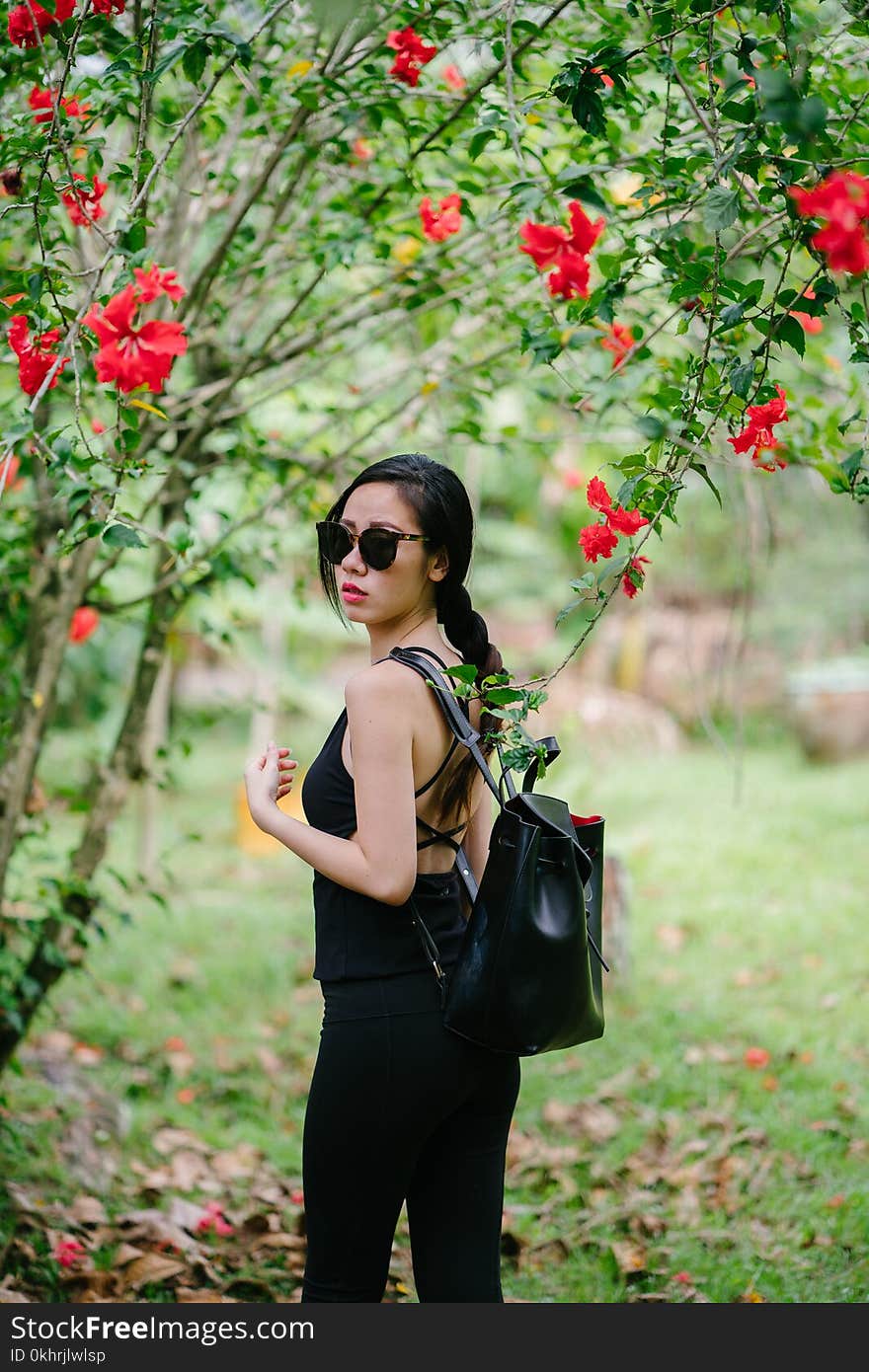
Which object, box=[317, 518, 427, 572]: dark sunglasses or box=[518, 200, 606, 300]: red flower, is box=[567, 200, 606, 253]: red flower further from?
box=[317, 518, 427, 572]: dark sunglasses

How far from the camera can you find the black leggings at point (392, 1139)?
1876 mm

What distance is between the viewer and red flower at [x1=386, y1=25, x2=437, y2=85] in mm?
2371

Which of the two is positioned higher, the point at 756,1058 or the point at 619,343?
the point at 619,343

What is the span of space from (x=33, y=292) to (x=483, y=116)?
30.7 inches

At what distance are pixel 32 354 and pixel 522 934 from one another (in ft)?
3.88

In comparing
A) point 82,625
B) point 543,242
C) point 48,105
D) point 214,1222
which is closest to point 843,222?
point 543,242

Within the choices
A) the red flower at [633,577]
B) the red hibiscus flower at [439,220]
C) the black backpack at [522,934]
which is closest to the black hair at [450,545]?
the black backpack at [522,934]

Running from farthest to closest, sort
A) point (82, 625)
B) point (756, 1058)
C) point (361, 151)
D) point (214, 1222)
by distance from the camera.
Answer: point (756, 1058) → point (82, 625) → point (214, 1222) → point (361, 151)

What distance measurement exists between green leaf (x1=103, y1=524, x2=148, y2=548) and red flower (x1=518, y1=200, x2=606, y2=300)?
2.55 ft

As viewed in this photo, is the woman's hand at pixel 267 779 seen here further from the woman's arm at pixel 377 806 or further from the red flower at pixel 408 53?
the red flower at pixel 408 53

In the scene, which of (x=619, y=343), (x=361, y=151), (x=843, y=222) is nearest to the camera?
(x=843, y=222)

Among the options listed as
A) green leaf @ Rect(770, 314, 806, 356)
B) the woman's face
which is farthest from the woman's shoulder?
green leaf @ Rect(770, 314, 806, 356)

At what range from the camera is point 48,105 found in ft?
7.32

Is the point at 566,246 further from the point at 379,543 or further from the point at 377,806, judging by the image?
the point at 377,806
